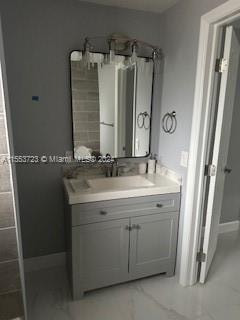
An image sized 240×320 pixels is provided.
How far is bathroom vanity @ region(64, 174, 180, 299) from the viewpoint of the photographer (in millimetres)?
1794

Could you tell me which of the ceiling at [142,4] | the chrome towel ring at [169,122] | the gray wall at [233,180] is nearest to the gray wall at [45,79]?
the ceiling at [142,4]

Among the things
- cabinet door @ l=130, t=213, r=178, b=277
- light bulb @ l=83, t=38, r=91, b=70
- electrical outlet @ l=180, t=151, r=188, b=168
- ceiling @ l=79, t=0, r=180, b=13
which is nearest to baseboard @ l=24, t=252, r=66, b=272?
cabinet door @ l=130, t=213, r=178, b=277

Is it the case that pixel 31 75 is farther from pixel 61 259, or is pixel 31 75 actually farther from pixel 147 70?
pixel 61 259

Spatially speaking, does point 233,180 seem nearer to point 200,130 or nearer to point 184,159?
point 184,159

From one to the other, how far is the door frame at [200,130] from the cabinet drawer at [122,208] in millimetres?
160

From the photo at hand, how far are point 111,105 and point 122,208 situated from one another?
3.21 feet

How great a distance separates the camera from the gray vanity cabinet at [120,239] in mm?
1806

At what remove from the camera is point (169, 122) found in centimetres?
219

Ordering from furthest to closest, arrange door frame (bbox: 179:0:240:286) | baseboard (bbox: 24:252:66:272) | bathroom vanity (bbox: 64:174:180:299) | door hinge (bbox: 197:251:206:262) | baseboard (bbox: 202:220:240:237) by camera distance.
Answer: baseboard (bbox: 202:220:240:237), baseboard (bbox: 24:252:66:272), door hinge (bbox: 197:251:206:262), bathroom vanity (bbox: 64:174:180:299), door frame (bbox: 179:0:240:286)

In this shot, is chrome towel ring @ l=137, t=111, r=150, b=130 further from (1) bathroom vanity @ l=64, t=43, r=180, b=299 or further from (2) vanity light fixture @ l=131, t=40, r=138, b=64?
(2) vanity light fixture @ l=131, t=40, r=138, b=64

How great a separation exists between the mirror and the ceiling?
41cm

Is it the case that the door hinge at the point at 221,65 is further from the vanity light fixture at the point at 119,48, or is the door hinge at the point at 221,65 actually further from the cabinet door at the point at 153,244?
the cabinet door at the point at 153,244

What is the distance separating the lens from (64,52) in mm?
1985

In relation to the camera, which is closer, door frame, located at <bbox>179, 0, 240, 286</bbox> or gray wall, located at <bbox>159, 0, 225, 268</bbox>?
door frame, located at <bbox>179, 0, 240, 286</bbox>
